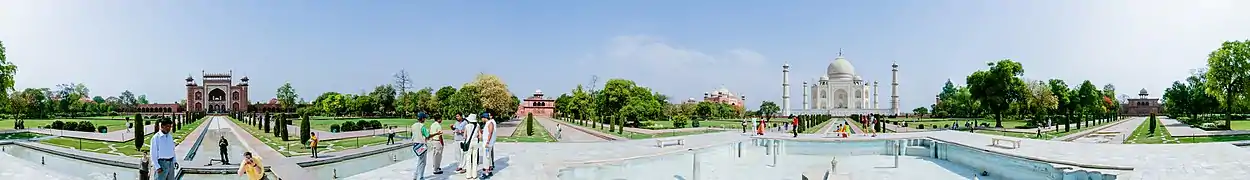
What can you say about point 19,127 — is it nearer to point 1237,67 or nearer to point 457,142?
point 457,142

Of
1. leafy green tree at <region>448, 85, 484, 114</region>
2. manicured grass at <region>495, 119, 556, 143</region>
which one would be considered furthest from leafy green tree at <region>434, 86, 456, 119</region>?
manicured grass at <region>495, 119, 556, 143</region>

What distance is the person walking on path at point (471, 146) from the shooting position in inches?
298

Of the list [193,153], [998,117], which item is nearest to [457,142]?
[193,153]

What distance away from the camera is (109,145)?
9.56 meters

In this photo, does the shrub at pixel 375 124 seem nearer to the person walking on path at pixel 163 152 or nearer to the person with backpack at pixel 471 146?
the person with backpack at pixel 471 146

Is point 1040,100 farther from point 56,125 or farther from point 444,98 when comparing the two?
point 56,125

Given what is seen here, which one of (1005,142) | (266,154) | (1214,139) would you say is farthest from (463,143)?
(1214,139)

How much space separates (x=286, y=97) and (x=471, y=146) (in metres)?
7.54

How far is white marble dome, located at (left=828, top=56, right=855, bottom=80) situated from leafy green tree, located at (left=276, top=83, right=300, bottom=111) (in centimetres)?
6522

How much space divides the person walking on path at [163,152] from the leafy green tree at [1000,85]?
26.3 meters

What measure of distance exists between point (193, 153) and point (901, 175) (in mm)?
11019

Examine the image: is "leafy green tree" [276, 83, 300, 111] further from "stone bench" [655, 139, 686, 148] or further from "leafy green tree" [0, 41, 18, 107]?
"stone bench" [655, 139, 686, 148]

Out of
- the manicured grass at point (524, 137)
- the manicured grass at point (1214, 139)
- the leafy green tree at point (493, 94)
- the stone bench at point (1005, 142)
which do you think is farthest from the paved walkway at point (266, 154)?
the manicured grass at point (1214, 139)

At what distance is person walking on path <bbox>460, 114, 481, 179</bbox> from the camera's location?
7568 millimetres
